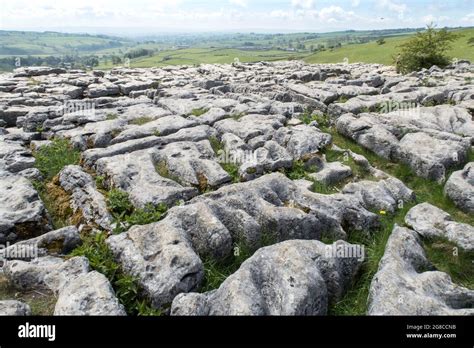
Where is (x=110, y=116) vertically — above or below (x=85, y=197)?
above

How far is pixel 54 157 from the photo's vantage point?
23312mm

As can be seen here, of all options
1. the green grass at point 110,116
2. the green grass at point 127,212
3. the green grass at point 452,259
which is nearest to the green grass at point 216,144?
the green grass at point 127,212

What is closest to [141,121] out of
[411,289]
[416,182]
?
[416,182]

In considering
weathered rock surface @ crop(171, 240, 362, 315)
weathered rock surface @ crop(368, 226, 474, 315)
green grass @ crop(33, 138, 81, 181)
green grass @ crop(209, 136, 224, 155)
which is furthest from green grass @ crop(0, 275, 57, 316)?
green grass @ crop(209, 136, 224, 155)

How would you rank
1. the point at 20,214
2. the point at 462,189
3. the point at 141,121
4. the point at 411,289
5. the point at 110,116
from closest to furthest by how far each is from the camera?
1. the point at 411,289
2. the point at 20,214
3. the point at 462,189
4. the point at 141,121
5. the point at 110,116

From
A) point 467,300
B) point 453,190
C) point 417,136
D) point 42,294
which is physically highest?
point 417,136

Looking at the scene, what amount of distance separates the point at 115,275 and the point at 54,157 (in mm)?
13981

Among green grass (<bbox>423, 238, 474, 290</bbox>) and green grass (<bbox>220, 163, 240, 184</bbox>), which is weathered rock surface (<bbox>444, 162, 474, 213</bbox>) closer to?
green grass (<bbox>423, 238, 474, 290</bbox>)

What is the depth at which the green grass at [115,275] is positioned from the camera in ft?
36.7

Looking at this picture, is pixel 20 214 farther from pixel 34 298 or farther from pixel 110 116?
pixel 110 116

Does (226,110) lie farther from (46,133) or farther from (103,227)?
(103,227)
